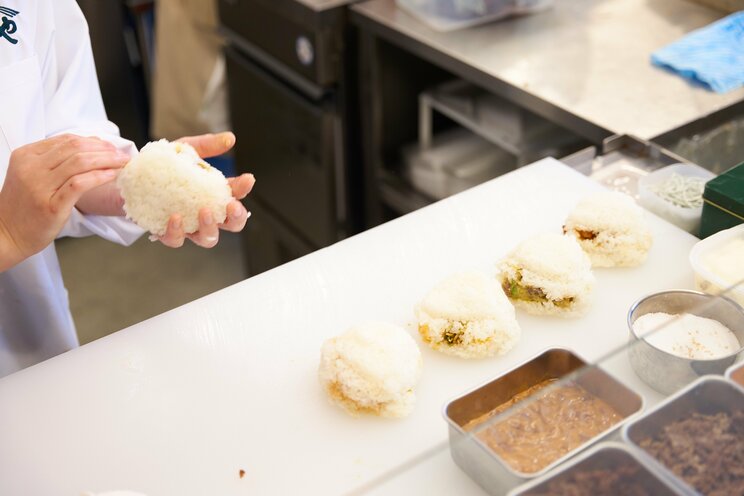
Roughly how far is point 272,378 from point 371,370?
16 cm

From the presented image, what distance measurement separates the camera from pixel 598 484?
32.3 inches

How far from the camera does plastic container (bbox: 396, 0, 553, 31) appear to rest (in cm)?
218

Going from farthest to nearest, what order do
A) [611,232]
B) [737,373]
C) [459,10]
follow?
[459,10] < [611,232] < [737,373]

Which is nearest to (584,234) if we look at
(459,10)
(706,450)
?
(706,450)

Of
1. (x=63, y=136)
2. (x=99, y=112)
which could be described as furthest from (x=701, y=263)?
(x=99, y=112)

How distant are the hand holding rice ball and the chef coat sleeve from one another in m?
0.26

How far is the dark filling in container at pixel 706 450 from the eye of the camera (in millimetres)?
810

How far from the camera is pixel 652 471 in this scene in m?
0.82

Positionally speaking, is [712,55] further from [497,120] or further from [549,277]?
[549,277]

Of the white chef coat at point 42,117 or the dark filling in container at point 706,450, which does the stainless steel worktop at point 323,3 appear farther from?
the dark filling in container at point 706,450

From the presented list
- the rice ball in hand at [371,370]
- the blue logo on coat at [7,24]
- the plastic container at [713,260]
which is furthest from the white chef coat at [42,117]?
the plastic container at [713,260]

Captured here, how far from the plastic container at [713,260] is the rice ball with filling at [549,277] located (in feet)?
0.52

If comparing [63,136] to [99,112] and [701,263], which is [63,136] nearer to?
[99,112]

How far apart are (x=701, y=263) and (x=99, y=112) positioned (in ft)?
3.61
